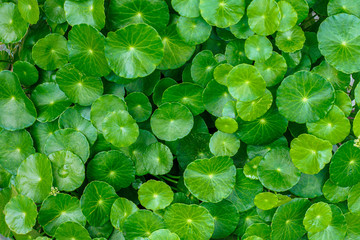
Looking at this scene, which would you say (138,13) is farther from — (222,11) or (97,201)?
(97,201)

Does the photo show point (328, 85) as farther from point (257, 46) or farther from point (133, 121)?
point (133, 121)

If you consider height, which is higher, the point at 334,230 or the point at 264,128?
the point at 264,128

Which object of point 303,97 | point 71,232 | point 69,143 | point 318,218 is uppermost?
point 303,97

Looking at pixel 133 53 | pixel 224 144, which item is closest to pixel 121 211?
pixel 224 144

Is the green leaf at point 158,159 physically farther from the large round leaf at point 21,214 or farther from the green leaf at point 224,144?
the large round leaf at point 21,214

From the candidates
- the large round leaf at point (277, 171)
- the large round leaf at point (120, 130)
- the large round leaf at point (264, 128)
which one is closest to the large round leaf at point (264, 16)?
the large round leaf at point (264, 128)

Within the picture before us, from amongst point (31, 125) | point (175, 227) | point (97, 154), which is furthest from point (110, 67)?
point (175, 227)
